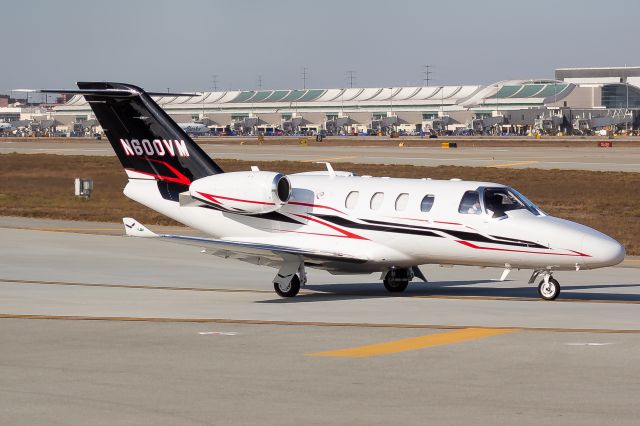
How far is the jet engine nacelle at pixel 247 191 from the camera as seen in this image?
91.4 feet

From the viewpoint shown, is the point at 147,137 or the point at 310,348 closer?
the point at 310,348

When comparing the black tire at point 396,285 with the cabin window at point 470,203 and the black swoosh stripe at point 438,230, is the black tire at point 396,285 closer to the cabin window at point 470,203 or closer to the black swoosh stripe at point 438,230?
the black swoosh stripe at point 438,230

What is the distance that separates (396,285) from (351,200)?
105 inches

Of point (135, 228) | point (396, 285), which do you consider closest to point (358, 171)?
point (396, 285)

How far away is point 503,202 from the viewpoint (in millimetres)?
26484

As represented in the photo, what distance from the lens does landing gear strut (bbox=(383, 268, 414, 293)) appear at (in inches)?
1131

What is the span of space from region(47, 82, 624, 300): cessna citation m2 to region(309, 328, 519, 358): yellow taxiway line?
4412mm

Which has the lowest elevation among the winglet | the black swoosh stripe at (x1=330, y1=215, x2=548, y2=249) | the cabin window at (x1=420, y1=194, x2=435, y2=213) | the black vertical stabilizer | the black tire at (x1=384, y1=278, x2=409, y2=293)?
the black tire at (x1=384, y1=278, x2=409, y2=293)

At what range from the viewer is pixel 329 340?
20.7 m

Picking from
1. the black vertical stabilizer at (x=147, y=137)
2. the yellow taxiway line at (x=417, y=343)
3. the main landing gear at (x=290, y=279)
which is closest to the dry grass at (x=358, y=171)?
the main landing gear at (x=290, y=279)

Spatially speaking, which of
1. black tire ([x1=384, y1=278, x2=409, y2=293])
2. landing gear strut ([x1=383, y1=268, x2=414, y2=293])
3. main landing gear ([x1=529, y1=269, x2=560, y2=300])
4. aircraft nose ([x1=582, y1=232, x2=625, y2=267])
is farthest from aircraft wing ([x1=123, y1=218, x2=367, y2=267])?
aircraft nose ([x1=582, y1=232, x2=625, y2=267])

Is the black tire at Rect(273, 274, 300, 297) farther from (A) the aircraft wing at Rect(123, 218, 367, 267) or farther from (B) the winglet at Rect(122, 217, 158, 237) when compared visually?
(B) the winglet at Rect(122, 217, 158, 237)

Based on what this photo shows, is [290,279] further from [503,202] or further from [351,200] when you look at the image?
[503,202]

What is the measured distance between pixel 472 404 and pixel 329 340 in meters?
6.03
